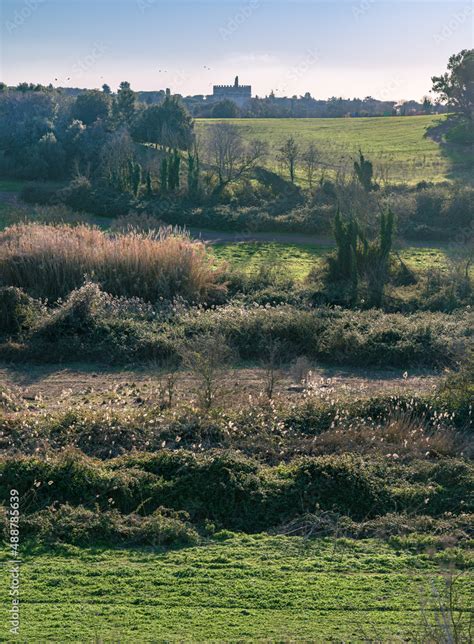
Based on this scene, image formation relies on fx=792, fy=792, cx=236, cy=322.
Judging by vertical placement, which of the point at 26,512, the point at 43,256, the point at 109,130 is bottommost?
the point at 26,512

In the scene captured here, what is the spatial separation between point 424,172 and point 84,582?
40.2 meters

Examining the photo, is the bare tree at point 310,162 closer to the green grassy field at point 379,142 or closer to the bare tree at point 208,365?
the green grassy field at point 379,142

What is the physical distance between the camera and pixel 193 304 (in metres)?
18.6

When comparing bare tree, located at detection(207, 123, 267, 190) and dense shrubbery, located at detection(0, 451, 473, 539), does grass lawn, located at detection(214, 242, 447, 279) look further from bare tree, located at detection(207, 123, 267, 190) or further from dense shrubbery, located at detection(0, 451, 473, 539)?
dense shrubbery, located at detection(0, 451, 473, 539)

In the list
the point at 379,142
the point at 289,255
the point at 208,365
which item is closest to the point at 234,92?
the point at 379,142

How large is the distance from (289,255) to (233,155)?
14.8m

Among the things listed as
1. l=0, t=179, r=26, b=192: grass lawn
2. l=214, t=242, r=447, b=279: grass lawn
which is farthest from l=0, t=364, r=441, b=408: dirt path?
l=0, t=179, r=26, b=192: grass lawn

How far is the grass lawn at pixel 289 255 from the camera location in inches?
993

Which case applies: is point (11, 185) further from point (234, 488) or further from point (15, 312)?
point (234, 488)

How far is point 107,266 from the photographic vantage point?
747 inches

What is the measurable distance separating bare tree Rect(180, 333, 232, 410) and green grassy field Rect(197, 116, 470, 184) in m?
28.7

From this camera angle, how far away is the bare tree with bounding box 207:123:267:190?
41031 millimetres

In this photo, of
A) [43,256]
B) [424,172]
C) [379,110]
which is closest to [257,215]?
[424,172]

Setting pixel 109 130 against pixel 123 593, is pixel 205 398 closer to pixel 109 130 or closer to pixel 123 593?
pixel 123 593
